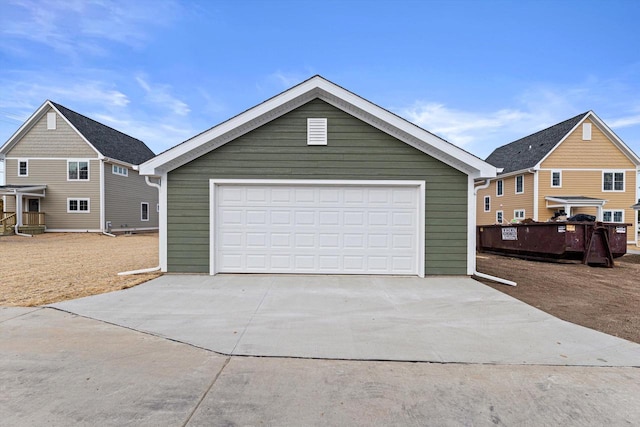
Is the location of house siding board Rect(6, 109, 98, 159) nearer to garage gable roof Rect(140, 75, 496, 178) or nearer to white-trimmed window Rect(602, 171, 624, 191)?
garage gable roof Rect(140, 75, 496, 178)

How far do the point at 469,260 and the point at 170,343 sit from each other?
682 centimetres

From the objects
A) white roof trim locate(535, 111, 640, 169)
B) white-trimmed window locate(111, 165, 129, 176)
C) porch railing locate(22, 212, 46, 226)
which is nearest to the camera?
white roof trim locate(535, 111, 640, 169)

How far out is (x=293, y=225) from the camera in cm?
807

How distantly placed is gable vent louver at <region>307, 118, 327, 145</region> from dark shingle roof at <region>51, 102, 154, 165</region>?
19.6m

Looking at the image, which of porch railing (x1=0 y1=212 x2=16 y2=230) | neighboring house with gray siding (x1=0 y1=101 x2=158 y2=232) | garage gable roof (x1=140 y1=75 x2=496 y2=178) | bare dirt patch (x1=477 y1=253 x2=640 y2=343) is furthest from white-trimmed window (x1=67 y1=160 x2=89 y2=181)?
bare dirt patch (x1=477 y1=253 x2=640 y2=343)

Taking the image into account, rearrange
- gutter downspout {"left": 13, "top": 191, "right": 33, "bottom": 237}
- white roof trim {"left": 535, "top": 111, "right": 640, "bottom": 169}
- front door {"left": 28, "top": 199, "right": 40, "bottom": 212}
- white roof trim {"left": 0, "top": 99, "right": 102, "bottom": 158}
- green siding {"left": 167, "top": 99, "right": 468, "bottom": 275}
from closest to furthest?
green siding {"left": 167, "top": 99, "right": 468, "bottom": 275}
gutter downspout {"left": 13, "top": 191, "right": 33, "bottom": 237}
white roof trim {"left": 535, "top": 111, "right": 640, "bottom": 169}
white roof trim {"left": 0, "top": 99, "right": 102, "bottom": 158}
front door {"left": 28, "top": 199, "right": 40, "bottom": 212}

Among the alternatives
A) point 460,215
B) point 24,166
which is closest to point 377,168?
point 460,215

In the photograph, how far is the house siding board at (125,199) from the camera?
2242 centimetres

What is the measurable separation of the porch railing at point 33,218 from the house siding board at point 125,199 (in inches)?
156

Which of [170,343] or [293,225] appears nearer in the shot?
[170,343]

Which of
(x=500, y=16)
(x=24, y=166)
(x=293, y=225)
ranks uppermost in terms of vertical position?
(x=500, y=16)

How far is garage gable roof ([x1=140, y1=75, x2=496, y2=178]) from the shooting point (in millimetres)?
7699

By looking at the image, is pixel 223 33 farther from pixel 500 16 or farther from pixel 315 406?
pixel 315 406

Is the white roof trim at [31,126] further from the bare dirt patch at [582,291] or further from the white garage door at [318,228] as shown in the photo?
the bare dirt patch at [582,291]
